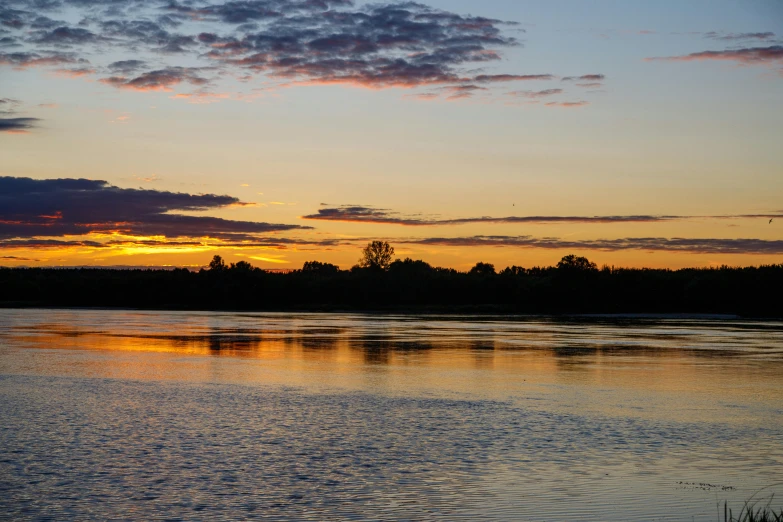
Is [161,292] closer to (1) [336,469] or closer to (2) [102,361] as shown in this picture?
(2) [102,361]

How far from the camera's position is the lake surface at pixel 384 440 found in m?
11.5

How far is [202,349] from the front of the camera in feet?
132

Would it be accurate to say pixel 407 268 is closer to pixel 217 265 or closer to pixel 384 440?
pixel 217 265

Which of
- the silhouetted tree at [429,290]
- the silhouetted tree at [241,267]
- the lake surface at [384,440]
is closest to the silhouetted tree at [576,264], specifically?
the silhouetted tree at [429,290]

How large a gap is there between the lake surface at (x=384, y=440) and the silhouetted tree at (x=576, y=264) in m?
113

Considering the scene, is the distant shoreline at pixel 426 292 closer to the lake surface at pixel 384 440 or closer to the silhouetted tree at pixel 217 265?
the silhouetted tree at pixel 217 265

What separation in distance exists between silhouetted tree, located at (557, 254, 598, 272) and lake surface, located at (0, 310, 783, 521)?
11329 cm

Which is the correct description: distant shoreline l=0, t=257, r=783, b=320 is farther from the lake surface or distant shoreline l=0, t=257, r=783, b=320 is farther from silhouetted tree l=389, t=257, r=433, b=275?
the lake surface

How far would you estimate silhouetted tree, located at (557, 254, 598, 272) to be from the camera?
14496cm

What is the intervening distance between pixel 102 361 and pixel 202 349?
7.60 meters

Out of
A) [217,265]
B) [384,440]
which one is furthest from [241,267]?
[384,440]

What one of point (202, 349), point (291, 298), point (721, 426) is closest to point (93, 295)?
point (291, 298)

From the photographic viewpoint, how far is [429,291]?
506 ft

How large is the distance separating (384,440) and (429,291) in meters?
138
